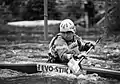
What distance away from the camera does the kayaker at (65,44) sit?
20.4ft

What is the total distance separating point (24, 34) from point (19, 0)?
411 cm

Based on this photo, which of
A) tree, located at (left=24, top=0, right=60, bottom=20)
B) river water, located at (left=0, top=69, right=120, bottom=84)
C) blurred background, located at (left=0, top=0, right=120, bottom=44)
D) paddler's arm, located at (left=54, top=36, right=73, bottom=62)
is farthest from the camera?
tree, located at (left=24, top=0, right=60, bottom=20)

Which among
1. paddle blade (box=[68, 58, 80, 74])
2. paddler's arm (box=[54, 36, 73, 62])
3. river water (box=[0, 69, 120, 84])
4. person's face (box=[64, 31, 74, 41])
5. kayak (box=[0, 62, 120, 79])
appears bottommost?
river water (box=[0, 69, 120, 84])

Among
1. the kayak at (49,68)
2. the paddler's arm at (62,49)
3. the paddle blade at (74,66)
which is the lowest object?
the kayak at (49,68)

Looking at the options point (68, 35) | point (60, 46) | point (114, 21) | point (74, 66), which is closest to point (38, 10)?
point (114, 21)

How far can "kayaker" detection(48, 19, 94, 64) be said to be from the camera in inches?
245

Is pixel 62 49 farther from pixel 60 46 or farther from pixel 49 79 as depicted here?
pixel 49 79

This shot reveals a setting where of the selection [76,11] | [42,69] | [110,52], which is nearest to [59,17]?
[76,11]

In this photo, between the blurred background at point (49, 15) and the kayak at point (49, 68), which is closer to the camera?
the kayak at point (49, 68)

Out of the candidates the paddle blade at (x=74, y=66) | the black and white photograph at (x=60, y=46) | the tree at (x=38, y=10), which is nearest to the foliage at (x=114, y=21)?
the black and white photograph at (x=60, y=46)

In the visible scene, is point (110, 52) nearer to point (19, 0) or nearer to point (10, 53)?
point (10, 53)

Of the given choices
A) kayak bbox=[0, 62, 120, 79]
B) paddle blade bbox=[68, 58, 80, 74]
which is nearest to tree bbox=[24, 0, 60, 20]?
kayak bbox=[0, 62, 120, 79]

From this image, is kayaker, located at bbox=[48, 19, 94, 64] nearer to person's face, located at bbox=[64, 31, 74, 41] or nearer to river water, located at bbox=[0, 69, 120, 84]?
person's face, located at bbox=[64, 31, 74, 41]

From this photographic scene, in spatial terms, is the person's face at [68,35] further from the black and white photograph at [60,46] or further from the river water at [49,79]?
the river water at [49,79]
